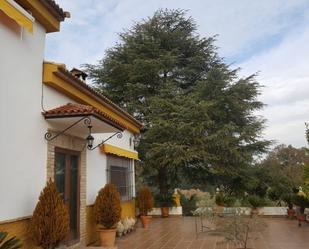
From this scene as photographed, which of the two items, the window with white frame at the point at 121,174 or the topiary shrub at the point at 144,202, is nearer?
the window with white frame at the point at 121,174

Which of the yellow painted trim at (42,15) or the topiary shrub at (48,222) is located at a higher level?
the yellow painted trim at (42,15)

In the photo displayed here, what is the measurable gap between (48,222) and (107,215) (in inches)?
140

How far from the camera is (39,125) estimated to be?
838cm

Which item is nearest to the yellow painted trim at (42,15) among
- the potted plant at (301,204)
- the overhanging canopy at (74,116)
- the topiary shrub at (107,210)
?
the overhanging canopy at (74,116)

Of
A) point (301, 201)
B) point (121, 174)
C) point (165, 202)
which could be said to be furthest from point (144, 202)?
point (301, 201)

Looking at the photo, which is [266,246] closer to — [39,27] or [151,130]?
[39,27]

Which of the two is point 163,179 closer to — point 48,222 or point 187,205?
point 187,205

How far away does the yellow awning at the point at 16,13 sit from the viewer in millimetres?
6566

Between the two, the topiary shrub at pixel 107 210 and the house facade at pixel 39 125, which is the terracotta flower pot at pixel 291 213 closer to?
the house facade at pixel 39 125

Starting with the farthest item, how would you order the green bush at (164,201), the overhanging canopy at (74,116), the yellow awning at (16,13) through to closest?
the green bush at (164,201)
the overhanging canopy at (74,116)
the yellow awning at (16,13)

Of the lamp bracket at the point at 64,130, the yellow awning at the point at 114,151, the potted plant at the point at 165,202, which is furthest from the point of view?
the potted plant at the point at 165,202

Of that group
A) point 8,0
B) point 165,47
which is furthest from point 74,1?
point 165,47

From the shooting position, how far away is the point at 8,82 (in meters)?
7.16

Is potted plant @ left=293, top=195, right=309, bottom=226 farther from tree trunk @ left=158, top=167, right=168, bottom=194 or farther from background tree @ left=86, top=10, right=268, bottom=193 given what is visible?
tree trunk @ left=158, top=167, right=168, bottom=194
